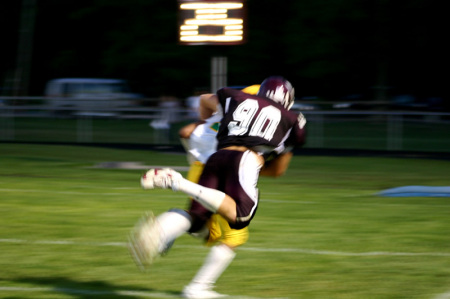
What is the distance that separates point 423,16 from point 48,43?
87.4 feet

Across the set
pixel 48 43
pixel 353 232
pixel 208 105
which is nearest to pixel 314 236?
pixel 353 232

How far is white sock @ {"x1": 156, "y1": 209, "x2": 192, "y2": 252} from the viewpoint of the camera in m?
5.38

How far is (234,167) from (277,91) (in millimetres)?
661

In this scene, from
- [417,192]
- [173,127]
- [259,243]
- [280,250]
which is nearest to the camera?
[280,250]

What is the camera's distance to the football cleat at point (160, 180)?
5.21 meters

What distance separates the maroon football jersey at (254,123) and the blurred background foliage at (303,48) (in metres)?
28.1

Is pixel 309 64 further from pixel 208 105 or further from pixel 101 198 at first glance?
pixel 208 105

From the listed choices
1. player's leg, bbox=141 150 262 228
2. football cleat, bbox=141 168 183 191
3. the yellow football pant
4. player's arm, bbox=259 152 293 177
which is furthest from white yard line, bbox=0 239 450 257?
football cleat, bbox=141 168 183 191

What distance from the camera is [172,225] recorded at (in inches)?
214

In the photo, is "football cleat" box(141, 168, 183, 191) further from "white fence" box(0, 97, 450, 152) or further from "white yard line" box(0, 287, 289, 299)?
"white fence" box(0, 97, 450, 152)

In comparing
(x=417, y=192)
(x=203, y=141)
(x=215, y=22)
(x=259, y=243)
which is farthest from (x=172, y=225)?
(x=215, y=22)

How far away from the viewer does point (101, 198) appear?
39.2ft

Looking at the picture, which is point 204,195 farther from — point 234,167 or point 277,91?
point 277,91

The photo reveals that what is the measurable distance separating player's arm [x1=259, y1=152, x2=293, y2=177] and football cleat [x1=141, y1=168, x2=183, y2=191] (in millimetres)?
968
